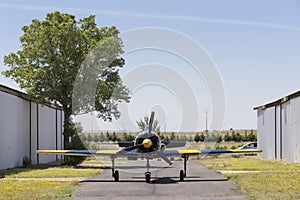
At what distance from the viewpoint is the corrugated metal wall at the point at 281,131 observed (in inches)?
1396

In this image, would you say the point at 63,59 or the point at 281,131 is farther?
the point at 281,131

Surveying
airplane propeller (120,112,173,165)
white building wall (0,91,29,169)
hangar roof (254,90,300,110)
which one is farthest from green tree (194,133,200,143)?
airplane propeller (120,112,173,165)

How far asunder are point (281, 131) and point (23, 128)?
19.7 meters

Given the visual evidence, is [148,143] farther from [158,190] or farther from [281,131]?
[281,131]

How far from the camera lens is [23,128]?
34.8 m

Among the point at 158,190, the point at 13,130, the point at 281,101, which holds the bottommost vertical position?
the point at 158,190

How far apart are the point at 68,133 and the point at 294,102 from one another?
1606 centimetres

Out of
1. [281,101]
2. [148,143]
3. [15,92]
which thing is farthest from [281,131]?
[15,92]

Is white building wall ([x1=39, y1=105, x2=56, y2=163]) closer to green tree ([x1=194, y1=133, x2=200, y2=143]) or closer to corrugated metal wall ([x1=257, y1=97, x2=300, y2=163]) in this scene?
corrugated metal wall ([x1=257, y1=97, x2=300, y2=163])

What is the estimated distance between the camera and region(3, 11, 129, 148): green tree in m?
34.4

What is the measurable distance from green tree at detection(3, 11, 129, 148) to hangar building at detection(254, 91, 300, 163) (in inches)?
488

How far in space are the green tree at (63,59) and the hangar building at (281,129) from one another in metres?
12.4

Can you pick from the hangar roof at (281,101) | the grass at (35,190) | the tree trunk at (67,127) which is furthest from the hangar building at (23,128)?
the hangar roof at (281,101)

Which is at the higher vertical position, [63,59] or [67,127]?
[63,59]
